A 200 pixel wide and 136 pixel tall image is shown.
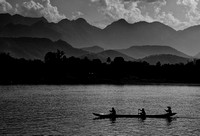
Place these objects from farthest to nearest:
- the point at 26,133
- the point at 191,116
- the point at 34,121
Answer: the point at 191,116 → the point at 34,121 → the point at 26,133

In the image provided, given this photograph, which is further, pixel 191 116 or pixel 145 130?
pixel 191 116

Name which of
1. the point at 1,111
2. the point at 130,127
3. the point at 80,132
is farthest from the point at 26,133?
the point at 1,111

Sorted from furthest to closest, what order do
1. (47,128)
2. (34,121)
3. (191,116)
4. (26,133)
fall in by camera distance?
(191,116), (34,121), (47,128), (26,133)

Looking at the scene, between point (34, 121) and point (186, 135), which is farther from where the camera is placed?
point (34, 121)

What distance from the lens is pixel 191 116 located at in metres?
80.4

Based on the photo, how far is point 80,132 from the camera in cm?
5734

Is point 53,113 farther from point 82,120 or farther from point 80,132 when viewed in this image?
point 80,132

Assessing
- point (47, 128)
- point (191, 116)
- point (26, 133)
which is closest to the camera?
point (26, 133)

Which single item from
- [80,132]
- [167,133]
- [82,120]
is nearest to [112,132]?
[80,132]

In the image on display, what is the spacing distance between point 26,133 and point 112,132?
49.0 ft

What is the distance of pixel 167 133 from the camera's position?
57.8 meters

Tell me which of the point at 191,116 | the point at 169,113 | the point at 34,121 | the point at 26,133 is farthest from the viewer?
the point at 191,116

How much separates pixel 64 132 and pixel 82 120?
48.2 ft

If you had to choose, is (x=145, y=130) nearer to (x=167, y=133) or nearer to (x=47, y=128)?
(x=167, y=133)
